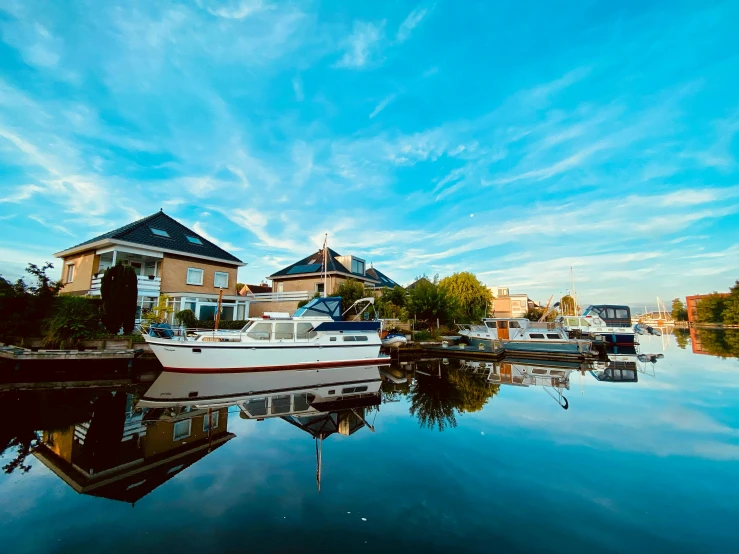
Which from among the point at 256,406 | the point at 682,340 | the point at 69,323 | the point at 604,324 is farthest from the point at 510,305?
the point at 69,323

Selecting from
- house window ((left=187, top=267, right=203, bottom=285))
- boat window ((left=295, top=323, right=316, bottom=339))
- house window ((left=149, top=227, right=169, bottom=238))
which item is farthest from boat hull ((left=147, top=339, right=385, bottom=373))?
house window ((left=149, top=227, right=169, bottom=238))

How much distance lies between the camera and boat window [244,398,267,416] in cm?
1015

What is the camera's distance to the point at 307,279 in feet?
105

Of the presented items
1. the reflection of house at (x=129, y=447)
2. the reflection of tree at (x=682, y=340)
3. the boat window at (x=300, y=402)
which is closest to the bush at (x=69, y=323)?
the reflection of house at (x=129, y=447)

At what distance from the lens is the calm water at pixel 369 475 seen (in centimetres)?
442

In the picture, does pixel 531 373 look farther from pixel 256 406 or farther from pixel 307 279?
pixel 307 279

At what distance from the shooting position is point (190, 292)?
23594 mm

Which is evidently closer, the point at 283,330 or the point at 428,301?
the point at 283,330

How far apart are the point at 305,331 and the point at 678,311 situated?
130 meters

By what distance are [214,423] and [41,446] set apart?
3612mm

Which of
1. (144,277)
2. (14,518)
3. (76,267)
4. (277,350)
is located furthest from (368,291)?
(14,518)

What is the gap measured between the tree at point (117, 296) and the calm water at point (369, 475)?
586 cm

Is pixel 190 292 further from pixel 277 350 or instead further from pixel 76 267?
pixel 277 350

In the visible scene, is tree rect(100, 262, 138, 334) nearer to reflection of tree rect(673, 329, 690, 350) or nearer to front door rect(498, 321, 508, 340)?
front door rect(498, 321, 508, 340)
